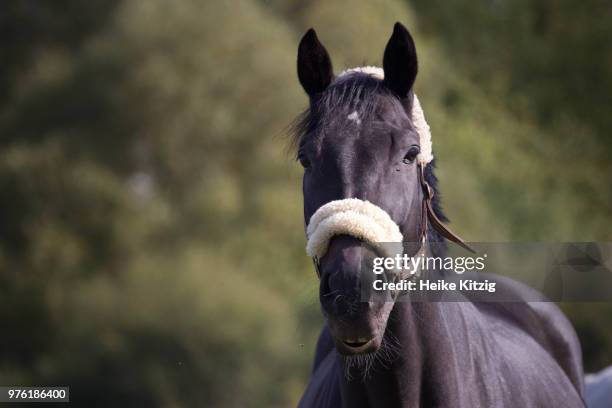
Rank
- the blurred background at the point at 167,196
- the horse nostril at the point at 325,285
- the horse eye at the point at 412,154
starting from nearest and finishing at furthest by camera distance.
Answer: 1. the horse nostril at the point at 325,285
2. the horse eye at the point at 412,154
3. the blurred background at the point at 167,196

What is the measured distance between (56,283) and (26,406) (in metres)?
2.53

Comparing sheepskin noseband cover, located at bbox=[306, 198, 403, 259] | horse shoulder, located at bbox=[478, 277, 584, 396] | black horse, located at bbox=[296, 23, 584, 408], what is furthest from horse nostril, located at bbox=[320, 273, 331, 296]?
horse shoulder, located at bbox=[478, 277, 584, 396]

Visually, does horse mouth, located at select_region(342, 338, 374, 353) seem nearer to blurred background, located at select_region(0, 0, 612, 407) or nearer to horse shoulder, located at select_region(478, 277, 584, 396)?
horse shoulder, located at select_region(478, 277, 584, 396)

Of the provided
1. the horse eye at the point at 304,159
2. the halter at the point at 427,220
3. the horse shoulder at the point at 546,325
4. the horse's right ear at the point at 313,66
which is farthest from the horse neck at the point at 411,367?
the horse shoulder at the point at 546,325

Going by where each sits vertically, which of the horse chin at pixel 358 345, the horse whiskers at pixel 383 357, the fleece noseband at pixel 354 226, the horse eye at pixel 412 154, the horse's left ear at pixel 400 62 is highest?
the horse's left ear at pixel 400 62

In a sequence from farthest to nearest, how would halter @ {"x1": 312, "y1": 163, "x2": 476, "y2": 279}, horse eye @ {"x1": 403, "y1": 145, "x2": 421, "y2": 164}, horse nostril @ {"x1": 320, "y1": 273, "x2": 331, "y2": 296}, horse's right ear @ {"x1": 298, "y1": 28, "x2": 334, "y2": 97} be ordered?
horse's right ear @ {"x1": 298, "y1": 28, "x2": 334, "y2": 97}, halter @ {"x1": 312, "y1": 163, "x2": 476, "y2": 279}, horse eye @ {"x1": 403, "y1": 145, "x2": 421, "y2": 164}, horse nostril @ {"x1": 320, "y1": 273, "x2": 331, "y2": 296}

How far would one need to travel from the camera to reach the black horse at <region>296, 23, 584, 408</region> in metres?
2.98

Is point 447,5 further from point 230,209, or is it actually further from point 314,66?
point 314,66

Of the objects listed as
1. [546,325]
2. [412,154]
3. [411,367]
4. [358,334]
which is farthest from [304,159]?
[546,325]

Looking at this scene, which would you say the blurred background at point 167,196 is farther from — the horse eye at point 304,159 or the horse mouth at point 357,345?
the horse mouth at point 357,345

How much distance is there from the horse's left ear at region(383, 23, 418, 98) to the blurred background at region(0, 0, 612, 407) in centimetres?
1038

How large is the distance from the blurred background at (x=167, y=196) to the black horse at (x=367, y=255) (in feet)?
33.2

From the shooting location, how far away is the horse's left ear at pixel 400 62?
3396 mm

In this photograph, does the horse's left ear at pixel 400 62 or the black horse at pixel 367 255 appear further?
the horse's left ear at pixel 400 62
